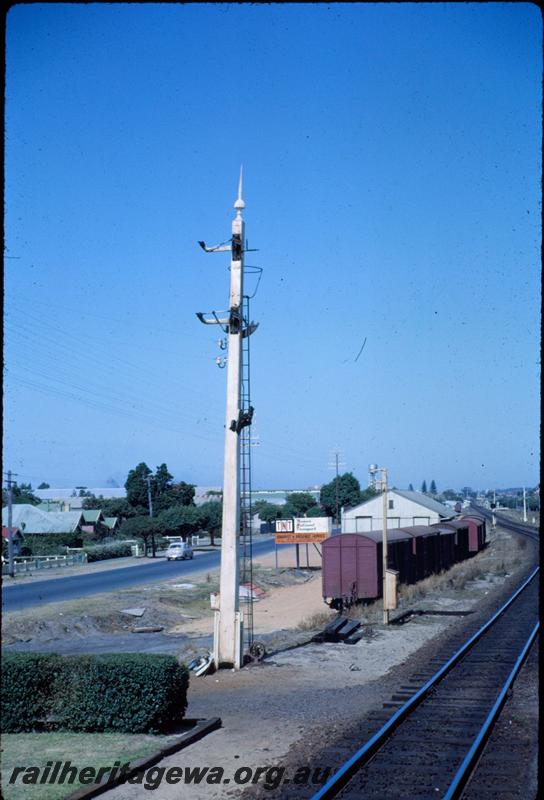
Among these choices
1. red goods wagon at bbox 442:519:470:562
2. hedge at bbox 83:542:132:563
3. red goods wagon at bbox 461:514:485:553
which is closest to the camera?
red goods wagon at bbox 442:519:470:562

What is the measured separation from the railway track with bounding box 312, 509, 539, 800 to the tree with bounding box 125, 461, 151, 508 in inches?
3060

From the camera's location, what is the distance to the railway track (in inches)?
351

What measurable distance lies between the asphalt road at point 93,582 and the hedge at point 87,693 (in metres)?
20.9

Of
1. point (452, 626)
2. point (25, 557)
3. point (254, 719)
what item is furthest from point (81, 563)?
point (254, 719)

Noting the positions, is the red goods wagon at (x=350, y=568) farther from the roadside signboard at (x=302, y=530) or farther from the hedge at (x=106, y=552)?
the hedge at (x=106, y=552)

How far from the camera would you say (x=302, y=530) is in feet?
154

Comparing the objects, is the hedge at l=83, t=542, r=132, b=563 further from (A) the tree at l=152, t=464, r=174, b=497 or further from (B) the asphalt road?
(A) the tree at l=152, t=464, r=174, b=497

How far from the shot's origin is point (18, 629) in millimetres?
25938

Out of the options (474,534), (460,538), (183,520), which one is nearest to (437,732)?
(460,538)

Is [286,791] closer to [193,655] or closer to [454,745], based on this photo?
[454,745]

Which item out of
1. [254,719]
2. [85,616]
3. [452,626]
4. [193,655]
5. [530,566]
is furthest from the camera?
[530,566]

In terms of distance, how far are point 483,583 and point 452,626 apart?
14.7m

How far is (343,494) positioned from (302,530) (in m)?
71.7

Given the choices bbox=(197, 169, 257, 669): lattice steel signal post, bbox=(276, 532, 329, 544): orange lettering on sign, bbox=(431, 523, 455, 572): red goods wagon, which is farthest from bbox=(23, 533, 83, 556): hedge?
bbox=(197, 169, 257, 669): lattice steel signal post
